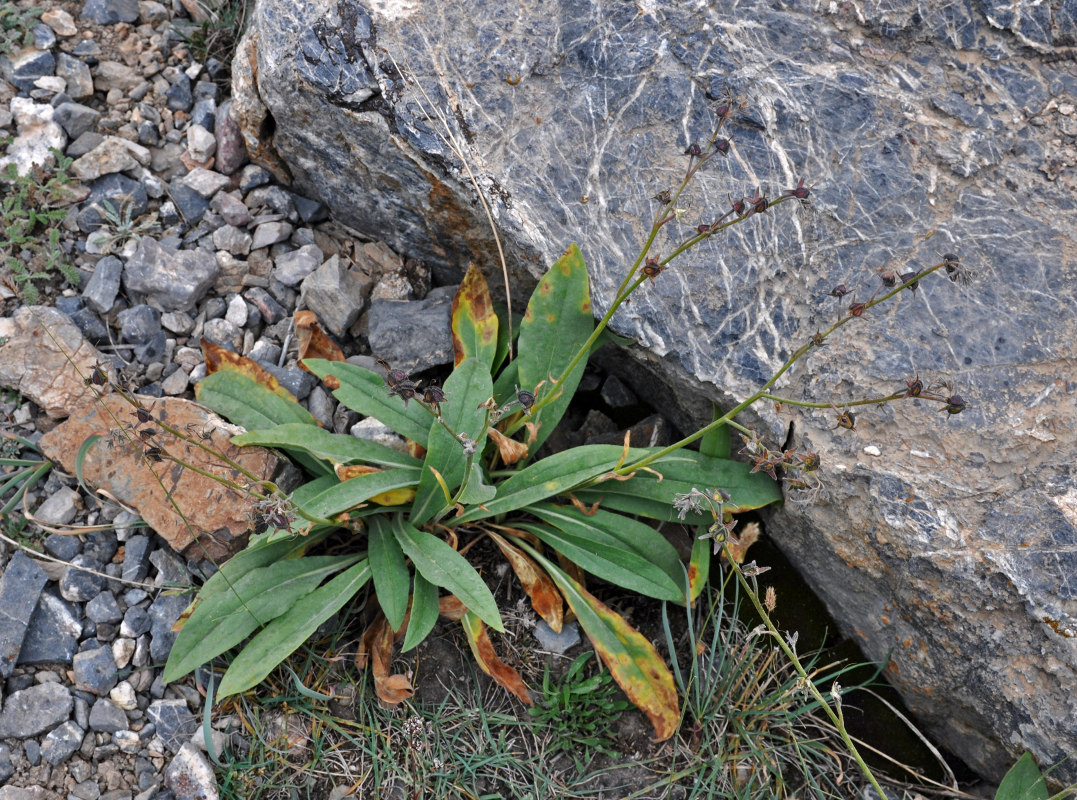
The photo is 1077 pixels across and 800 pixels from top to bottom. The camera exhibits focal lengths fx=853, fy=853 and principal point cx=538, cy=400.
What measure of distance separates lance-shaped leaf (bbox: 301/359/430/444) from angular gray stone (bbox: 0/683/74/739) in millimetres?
1308

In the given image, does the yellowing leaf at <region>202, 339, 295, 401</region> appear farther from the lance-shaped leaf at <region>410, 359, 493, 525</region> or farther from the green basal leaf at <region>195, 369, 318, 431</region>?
the lance-shaped leaf at <region>410, 359, 493, 525</region>

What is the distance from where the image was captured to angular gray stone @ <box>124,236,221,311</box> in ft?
11.1

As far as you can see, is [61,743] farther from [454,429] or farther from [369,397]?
[454,429]

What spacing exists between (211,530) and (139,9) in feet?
8.55

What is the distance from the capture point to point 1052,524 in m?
2.60

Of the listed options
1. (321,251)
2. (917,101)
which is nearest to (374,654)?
(321,251)

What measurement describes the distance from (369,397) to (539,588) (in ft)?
2.99

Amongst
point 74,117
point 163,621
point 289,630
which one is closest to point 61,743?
point 163,621

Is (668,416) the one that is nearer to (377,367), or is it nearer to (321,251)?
(377,367)

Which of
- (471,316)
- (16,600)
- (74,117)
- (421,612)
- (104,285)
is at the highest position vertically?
(74,117)

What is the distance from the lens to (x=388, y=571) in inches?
113

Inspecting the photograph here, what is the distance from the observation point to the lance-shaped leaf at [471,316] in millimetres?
3217

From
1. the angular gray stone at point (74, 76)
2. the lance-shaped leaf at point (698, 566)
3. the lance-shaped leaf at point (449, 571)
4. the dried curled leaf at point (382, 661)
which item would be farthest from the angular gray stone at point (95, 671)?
the angular gray stone at point (74, 76)

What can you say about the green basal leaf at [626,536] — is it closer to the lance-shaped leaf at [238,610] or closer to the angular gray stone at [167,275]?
the lance-shaped leaf at [238,610]
